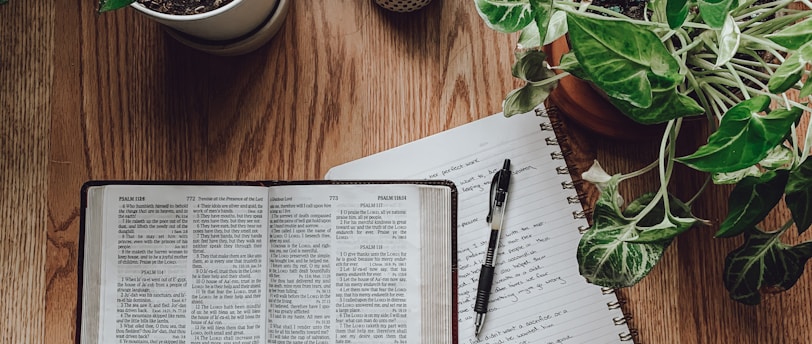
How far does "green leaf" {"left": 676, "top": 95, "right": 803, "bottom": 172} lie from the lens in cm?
50

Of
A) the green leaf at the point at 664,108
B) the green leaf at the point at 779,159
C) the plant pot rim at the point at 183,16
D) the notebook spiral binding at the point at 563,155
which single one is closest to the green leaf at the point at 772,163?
the green leaf at the point at 779,159

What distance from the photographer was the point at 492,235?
82 cm

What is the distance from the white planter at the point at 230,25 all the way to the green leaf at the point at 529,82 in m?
0.27

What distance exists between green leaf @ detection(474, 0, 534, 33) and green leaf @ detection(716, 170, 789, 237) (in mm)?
214

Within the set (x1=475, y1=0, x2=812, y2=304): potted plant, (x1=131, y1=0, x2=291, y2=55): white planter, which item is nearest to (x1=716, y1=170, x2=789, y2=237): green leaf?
(x1=475, y1=0, x2=812, y2=304): potted plant

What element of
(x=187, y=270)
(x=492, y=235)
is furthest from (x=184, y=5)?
(x=492, y=235)

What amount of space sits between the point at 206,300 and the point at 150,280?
7 cm

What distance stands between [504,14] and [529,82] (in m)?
0.09

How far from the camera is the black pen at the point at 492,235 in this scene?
2.66 feet

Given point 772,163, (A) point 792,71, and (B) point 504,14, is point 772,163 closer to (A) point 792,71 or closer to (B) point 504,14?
(A) point 792,71

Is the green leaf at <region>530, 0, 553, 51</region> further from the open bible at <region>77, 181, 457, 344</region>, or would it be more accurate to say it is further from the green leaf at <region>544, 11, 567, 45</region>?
the open bible at <region>77, 181, 457, 344</region>

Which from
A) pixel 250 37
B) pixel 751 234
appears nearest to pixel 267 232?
pixel 250 37

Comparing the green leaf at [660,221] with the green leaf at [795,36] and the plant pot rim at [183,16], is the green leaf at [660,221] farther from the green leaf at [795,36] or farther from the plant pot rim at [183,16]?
the plant pot rim at [183,16]

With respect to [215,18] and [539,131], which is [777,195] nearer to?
[539,131]
